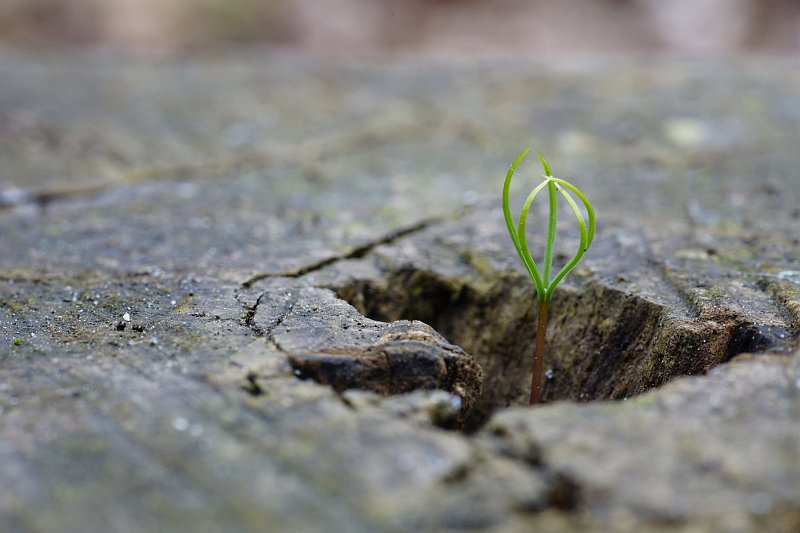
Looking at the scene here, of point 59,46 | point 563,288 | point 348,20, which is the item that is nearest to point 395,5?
point 348,20

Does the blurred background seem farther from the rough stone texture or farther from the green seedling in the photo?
the green seedling

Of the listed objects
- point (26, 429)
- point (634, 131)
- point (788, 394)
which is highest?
point (634, 131)

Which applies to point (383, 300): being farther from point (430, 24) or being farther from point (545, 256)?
point (430, 24)

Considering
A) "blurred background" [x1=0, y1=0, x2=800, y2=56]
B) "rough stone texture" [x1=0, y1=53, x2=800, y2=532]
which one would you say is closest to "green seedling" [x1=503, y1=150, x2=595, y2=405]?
"rough stone texture" [x1=0, y1=53, x2=800, y2=532]

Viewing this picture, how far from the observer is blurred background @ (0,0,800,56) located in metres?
4.20

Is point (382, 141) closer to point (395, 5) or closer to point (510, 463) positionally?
point (510, 463)

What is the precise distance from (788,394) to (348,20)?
4.10m

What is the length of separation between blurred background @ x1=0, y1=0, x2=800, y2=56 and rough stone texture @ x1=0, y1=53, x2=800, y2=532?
1895mm

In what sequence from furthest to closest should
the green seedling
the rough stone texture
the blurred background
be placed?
the blurred background → the green seedling → the rough stone texture

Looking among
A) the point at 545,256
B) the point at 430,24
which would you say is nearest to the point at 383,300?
the point at 545,256

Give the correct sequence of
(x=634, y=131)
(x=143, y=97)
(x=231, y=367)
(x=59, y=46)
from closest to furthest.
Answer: (x=231, y=367) < (x=634, y=131) < (x=143, y=97) < (x=59, y=46)

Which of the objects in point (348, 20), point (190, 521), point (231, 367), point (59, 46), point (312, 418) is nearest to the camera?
point (190, 521)

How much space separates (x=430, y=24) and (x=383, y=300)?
144 inches

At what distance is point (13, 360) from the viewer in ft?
3.23
